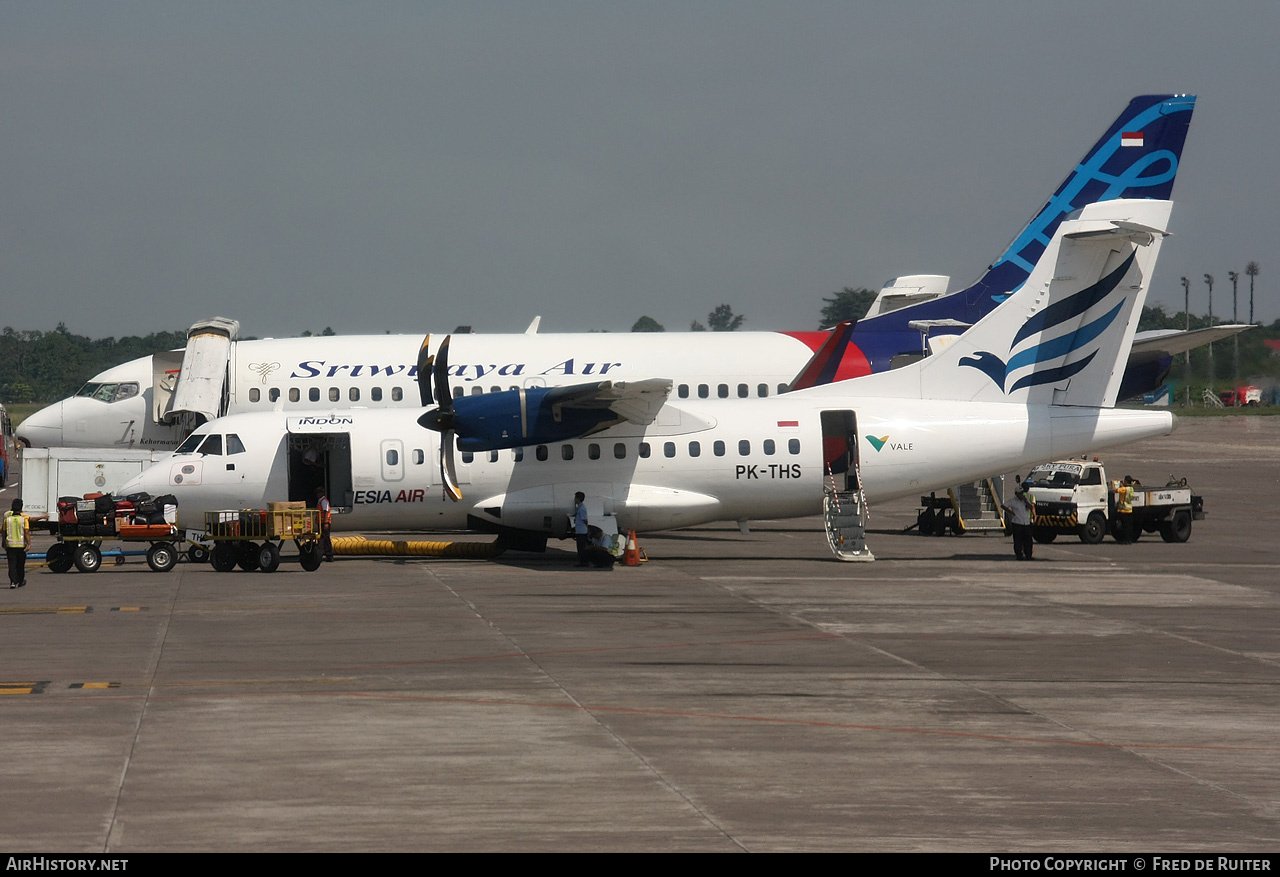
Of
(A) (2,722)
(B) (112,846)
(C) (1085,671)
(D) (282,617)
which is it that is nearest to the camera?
(B) (112,846)

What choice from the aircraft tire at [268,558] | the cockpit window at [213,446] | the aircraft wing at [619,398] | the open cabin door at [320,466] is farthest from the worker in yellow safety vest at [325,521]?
the aircraft wing at [619,398]

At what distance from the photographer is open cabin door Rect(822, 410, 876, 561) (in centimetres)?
2689

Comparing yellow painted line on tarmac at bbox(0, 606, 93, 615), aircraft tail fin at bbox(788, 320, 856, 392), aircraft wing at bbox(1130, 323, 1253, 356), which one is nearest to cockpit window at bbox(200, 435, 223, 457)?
yellow painted line on tarmac at bbox(0, 606, 93, 615)

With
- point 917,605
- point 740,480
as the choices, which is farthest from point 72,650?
point 740,480

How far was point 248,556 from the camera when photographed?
25.1 metres

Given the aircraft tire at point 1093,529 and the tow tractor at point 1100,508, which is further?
the aircraft tire at point 1093,529

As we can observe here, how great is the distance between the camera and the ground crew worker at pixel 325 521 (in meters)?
25.8

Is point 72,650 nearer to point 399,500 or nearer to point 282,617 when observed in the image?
point 282,617

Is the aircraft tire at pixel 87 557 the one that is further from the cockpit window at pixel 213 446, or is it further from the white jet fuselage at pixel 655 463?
the cockpit window at pixel 213 446

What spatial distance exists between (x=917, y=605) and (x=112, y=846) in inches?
569

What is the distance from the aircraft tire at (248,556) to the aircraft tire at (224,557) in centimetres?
13

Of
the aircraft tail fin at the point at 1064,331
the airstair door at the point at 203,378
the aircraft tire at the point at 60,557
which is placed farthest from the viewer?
the airstair door at the point at 203,378

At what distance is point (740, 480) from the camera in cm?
2706
